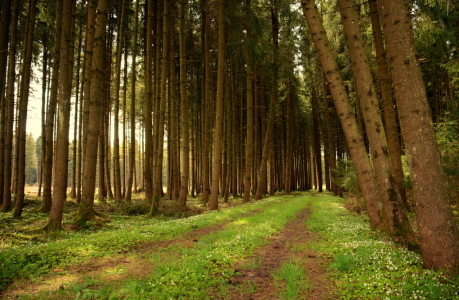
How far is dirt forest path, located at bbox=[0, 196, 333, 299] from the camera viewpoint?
177 inches

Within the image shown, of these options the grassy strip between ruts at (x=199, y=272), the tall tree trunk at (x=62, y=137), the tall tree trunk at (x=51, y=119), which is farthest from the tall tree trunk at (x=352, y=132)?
the tall tree trunk at (x=51, y=119)

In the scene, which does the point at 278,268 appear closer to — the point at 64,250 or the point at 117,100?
the point at 64,250

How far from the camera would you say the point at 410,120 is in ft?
15.8

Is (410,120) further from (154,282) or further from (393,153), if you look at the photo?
(393,153)

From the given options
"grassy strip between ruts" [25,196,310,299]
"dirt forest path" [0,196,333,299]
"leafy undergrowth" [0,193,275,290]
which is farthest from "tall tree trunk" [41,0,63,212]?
"grassy strip between ruts" [25,196,310,299]

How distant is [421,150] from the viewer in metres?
4.68

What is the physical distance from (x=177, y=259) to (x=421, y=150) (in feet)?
17.6

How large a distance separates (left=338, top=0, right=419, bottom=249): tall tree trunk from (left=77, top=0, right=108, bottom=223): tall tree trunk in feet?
29.3

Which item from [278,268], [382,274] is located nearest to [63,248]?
[278,268]

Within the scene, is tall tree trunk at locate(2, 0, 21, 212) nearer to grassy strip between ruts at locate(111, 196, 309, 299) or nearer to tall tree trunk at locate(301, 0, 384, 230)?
grassy strip between ruts at locate(111, 196, 309, 299)

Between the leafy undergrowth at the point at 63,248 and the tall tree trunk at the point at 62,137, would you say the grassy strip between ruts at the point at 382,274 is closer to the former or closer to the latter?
the leafy undergrowth at the point at 63,248

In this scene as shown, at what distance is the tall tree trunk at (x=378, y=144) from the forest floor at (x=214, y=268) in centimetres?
67

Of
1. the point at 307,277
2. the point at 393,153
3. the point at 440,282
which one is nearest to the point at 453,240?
the point at 440,282

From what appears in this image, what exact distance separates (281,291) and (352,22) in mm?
7613
